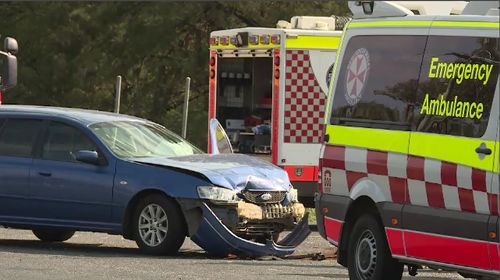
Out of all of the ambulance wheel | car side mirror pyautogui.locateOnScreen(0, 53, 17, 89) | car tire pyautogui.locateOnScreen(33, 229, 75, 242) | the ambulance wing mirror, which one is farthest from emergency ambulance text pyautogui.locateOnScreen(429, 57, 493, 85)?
car side mirror pyautogui.locateOnScreen(0, 53, 17, 89)

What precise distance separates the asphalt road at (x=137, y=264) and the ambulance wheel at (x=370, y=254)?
51.1 inches

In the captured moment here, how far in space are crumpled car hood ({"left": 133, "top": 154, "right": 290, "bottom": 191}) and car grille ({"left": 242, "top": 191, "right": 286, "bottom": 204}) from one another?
0.05 metres

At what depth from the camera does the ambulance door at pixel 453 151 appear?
8.81 m

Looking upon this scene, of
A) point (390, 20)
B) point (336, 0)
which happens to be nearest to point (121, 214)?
point (390, 20)

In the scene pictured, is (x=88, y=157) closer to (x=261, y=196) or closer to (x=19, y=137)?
(x=19, y=137)

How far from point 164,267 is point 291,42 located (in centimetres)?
656

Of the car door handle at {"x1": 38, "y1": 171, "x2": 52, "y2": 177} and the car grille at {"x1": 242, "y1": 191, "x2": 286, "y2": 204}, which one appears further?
the car door handle at {"x1": 38, "y1": 171, "x2": 52, "y2": 177}

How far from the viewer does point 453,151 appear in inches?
358

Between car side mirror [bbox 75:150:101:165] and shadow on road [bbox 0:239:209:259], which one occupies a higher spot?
car side mirror [bbox 75:150:101:165]

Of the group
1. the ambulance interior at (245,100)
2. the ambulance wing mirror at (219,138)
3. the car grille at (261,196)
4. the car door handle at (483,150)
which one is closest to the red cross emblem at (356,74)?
the car door handle at (483,150)

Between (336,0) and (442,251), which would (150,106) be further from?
(442,251)

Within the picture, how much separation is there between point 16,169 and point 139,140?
4.14 ft

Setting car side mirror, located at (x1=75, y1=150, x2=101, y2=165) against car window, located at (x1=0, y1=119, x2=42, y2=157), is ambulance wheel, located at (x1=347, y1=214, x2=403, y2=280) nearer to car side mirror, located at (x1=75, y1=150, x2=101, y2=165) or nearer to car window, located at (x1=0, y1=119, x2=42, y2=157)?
car side mirror, located at (x1=75, y1=150, x2=101, y2=165)

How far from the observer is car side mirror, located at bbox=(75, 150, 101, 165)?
13.6m
